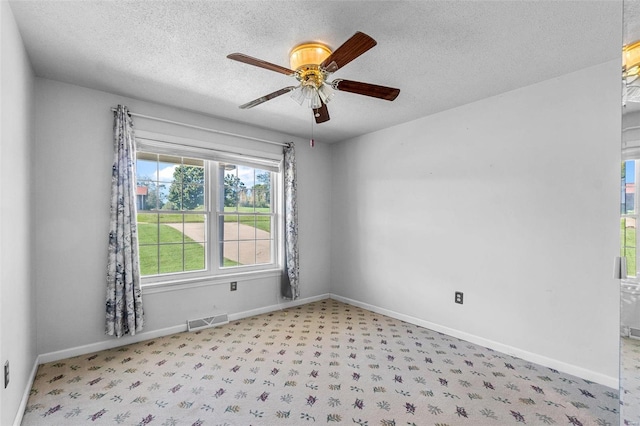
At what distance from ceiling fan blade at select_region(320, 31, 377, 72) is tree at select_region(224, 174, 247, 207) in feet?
7.96

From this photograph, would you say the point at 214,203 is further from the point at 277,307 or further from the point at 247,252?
the point at 277,307

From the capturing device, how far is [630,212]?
55.5 inches

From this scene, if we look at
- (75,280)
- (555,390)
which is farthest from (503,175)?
(75,280)

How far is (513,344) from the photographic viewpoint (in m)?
2.91

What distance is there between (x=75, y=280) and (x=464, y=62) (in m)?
3.91

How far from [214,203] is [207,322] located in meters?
1.44

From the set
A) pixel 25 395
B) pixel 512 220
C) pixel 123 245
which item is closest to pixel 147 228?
pixel 123 245

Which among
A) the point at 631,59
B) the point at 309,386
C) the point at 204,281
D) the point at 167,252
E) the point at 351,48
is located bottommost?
the point at 309,386

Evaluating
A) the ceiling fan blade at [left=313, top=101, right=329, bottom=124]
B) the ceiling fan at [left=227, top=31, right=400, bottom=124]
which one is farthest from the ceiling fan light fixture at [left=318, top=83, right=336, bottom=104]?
the ceiling fan blade at [left=313, top=101, right=329, bottom=124]

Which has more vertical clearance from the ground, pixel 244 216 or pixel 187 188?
pixel 187 188

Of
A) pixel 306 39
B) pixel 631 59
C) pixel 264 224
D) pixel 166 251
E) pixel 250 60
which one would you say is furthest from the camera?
pixel 264 224

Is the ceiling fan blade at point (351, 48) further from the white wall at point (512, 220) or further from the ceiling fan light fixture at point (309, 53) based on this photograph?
the white wall at point (512, 220)

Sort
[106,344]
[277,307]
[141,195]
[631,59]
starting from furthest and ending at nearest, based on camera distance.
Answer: [277,307], [141,195], [106,344], [631,59]

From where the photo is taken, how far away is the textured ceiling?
5.98 feet
